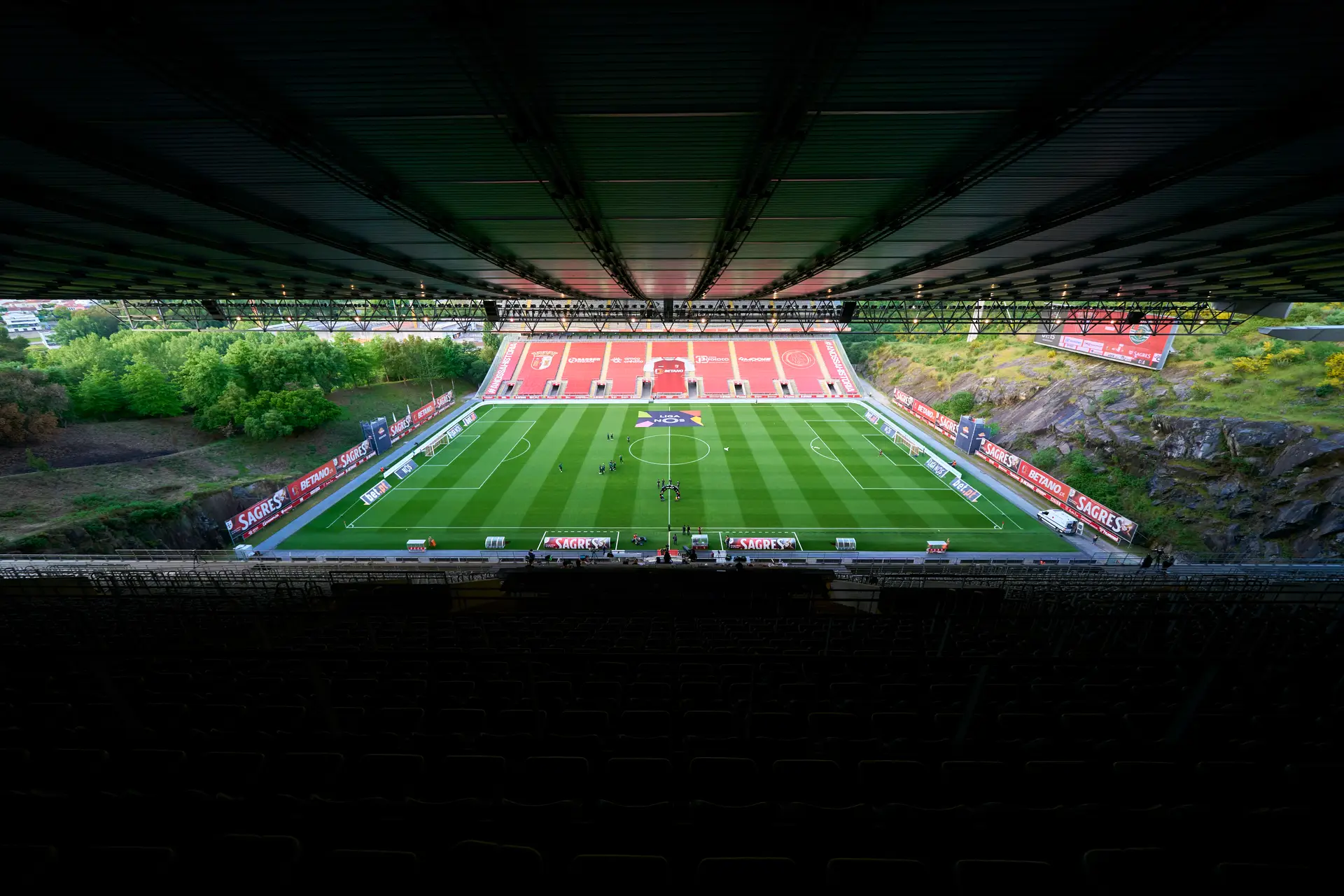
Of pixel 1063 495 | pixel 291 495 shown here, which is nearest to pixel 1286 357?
pixel 1063 495

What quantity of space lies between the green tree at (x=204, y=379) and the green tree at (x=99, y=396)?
348 cm

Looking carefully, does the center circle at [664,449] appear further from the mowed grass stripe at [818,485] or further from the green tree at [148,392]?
the green tree at [148,392]

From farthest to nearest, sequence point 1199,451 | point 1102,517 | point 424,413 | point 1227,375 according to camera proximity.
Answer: point 424,413 → point 1227,375 → point 1199,451 → point 1102,517

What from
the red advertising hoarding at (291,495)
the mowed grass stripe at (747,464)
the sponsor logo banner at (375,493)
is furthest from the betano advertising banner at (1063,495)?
the red advertising hoarding at (291,495)

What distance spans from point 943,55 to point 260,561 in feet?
80.6

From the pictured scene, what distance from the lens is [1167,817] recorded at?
10.7 feet

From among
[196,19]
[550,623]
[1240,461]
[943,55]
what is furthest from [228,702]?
[1240,461]

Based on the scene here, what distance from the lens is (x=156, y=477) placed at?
82.5ft

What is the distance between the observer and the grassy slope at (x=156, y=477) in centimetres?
2030

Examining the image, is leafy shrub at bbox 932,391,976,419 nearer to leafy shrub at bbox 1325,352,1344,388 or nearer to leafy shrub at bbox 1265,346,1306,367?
leafy shrub at bbox 1265,346,1306,367

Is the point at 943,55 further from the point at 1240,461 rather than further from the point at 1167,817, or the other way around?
the point at 1240,461

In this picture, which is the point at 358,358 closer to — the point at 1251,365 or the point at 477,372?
the point at 477,372

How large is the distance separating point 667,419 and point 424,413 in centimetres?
1839

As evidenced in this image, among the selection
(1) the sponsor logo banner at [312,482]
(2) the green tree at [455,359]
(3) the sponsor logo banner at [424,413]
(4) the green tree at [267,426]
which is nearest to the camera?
(1) the sponsor logo banner at [312,482]
